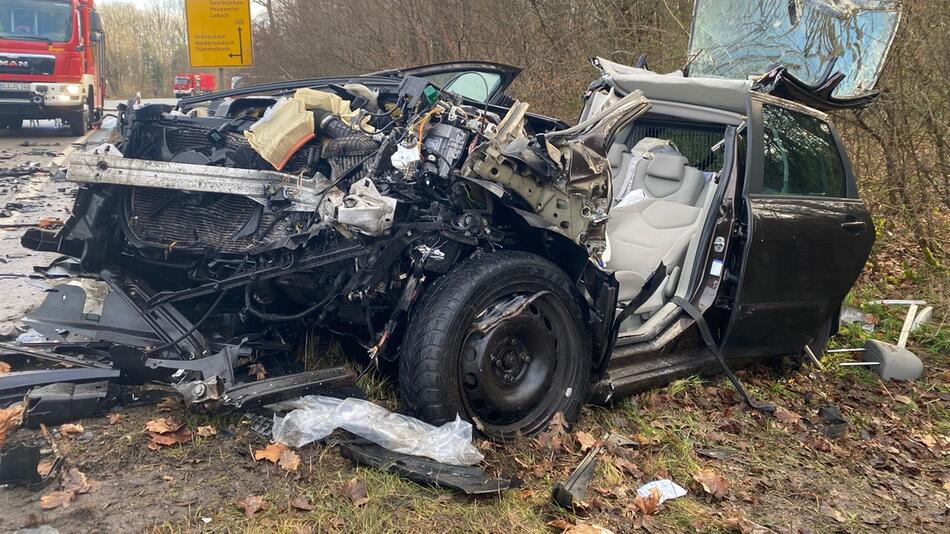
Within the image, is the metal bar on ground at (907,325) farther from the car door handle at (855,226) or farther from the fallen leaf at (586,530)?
the fallen leaf at (586,530)

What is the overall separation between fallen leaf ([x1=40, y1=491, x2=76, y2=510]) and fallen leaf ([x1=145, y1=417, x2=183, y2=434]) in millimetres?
455

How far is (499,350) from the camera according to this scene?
3.07 m

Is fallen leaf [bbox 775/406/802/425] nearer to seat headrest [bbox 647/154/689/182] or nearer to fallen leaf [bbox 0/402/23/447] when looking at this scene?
seat headrest [bbox 647/154/689/182]

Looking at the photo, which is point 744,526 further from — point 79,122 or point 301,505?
point 79,122

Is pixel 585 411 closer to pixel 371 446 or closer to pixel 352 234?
pixel 371 446

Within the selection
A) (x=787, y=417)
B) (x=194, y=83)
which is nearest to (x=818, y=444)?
(x=787, y=417)

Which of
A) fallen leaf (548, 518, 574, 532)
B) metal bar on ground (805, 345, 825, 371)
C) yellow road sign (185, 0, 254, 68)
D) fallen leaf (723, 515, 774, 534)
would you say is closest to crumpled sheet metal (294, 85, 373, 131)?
fallen leaf (548, 518, 574, 532)

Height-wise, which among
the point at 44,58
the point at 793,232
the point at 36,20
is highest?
the point at 36,20

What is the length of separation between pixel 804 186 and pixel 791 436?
145 cm

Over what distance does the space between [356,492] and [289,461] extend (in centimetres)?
34

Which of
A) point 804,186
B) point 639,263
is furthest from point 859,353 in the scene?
point 639,263

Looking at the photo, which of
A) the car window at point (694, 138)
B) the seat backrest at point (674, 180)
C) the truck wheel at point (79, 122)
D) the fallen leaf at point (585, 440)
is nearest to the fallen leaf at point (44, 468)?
the fallen leaf at point (585, 440)

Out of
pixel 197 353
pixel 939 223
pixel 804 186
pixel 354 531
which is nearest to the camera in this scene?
pixel 354 531

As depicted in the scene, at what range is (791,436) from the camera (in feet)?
11.9
